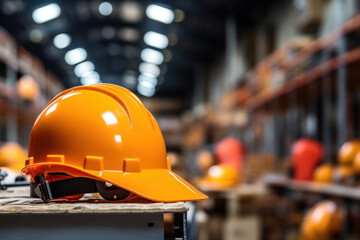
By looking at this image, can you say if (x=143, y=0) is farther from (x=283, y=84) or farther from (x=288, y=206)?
(x=288, y=206)

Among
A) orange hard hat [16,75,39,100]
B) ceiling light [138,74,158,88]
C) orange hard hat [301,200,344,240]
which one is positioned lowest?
orange hard hat [301,200,344,240]

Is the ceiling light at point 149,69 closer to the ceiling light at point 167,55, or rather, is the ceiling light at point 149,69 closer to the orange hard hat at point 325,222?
the ceiling light at point 167,55

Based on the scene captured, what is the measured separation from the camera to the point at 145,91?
39344 millimetres

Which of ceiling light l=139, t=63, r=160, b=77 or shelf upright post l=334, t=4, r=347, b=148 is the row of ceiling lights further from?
shelf upright post l=334, t=4, r=347, b=148

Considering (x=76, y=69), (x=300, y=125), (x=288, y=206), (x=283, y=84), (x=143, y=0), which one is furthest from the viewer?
(x=76, y=69)

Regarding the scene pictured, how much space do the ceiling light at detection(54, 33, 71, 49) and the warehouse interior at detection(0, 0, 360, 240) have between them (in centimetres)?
10

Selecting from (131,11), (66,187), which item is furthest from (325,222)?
(131,11)

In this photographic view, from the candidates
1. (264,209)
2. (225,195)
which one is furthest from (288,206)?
(225,195)

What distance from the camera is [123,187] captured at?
5.36ft

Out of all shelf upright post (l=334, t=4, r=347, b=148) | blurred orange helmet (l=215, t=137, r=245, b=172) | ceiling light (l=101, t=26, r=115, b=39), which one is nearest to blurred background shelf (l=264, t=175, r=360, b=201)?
shelf upright post (l=334, t=4, r=347, b=148)

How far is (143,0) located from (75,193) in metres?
17.3

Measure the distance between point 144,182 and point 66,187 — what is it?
0.28m

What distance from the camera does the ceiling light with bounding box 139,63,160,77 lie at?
30.9 m

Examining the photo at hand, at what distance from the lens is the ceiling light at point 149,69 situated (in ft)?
102
